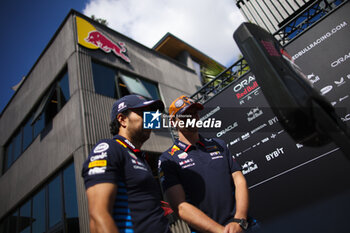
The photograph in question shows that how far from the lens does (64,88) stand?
9.31m

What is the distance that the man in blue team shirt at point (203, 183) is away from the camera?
1.83m

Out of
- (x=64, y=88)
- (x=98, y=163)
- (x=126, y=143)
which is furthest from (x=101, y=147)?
(x=64, y=88)

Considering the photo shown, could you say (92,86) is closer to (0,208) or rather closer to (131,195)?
(131,195)

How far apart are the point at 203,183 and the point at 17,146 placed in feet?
43.5

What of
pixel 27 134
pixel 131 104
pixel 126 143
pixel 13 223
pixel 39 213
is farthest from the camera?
pixel 27 134

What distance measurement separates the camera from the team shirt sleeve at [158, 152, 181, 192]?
2102 millimetres

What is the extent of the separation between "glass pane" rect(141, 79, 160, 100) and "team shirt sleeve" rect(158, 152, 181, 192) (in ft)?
30.8

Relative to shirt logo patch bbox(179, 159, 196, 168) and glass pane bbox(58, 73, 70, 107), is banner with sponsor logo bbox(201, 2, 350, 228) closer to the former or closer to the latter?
shirt logo patch bbox(179, 159, 196, 168)

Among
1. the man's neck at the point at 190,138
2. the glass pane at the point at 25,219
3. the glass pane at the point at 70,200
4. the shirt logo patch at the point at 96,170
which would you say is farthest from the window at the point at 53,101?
the shirt logo patch at the point at 96,170

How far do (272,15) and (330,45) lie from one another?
276cm

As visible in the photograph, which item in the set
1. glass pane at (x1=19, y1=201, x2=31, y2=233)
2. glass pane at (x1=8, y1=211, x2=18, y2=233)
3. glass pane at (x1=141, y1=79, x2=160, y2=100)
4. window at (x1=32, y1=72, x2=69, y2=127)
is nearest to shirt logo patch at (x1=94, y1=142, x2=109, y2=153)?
window at (x1=32, y1=72, x2=69, y2=127)

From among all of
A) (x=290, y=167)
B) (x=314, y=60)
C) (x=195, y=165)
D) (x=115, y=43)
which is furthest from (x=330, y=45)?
(x=115, y=43)

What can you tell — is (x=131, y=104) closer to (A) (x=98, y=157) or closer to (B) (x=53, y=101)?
(A) (x=98, y=157)

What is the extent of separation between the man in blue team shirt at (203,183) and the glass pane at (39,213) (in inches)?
341
